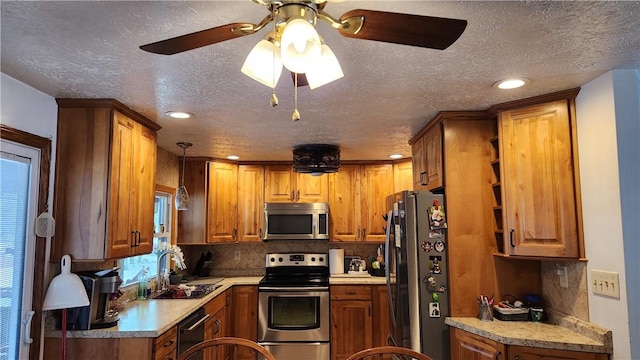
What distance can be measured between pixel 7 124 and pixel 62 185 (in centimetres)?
48

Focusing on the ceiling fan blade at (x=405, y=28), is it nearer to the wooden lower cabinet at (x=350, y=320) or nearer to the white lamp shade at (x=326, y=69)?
the white lamp shade at (x=326, y=69)

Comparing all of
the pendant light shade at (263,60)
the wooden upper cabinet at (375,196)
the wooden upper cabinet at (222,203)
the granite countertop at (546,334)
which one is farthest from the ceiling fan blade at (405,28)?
the wooden upper cabinet at (222,203)

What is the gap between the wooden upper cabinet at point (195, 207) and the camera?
4395mm

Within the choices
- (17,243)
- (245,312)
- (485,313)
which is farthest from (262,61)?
(245,312)

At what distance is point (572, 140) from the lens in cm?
226

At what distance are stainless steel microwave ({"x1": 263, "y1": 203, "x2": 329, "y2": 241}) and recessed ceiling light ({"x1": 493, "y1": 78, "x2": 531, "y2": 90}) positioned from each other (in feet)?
8.77

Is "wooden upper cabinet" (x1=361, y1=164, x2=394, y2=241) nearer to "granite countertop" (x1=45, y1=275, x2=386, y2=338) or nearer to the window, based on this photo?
"granite countertop" (x1=45, y1=275, x2=386, y2=338)

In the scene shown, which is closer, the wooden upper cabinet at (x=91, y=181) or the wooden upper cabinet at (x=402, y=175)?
the wooden upper cabinet at (x=91, y=181)

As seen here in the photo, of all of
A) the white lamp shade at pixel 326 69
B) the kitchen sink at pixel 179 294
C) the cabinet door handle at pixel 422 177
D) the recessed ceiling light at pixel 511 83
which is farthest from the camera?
the kitchen sink at pixel 179 294

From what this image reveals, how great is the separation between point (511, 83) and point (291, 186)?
297 centimetres

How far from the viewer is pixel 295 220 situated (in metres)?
4.54

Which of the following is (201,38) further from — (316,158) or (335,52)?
(316,158)

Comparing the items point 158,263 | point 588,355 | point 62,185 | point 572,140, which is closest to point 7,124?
point 62,185

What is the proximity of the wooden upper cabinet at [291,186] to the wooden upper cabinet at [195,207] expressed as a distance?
709mm
